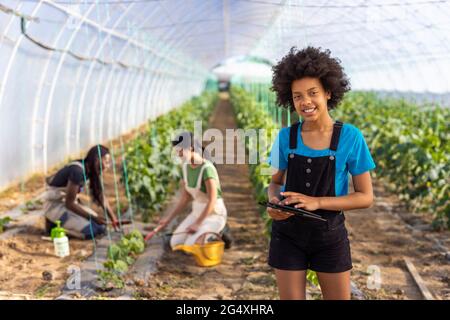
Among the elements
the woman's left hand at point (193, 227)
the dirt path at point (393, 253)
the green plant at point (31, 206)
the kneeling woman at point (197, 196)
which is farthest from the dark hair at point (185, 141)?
the green plant at point (31, 206)

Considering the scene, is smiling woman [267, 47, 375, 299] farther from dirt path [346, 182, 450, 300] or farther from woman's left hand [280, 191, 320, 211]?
dirt path [346, 182, 450, 300]

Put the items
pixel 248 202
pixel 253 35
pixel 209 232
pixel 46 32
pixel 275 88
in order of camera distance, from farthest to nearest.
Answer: pixel 253 35 → pixel 46 32 → pixel 248 202 → pixel 209 232 → pixel 275 88

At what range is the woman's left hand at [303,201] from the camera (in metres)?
2.17

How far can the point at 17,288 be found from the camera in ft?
14.5

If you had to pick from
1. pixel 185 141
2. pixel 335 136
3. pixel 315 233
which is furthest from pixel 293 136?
pixel 185 141

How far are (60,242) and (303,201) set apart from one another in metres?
3.55

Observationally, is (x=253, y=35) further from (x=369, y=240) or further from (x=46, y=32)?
(x=369, y=240)

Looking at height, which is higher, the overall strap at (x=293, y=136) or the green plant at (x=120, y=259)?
the overall strap at (x=293, y=136)

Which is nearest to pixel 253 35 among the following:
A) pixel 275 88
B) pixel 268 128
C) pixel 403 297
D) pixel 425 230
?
pixel 268 128

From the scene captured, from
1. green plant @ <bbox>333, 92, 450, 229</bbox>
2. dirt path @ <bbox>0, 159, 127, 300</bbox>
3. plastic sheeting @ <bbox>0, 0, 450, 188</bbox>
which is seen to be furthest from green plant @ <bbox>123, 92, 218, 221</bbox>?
green plant @ <bbox>333, 92, 450, 229</bbox>

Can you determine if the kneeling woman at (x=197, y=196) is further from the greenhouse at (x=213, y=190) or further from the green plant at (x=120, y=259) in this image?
the green plant at (x=120, y=259)

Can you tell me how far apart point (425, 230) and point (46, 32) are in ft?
19.8

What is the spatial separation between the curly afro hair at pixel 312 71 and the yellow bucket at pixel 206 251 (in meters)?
2.70

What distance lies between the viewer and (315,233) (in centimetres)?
224
